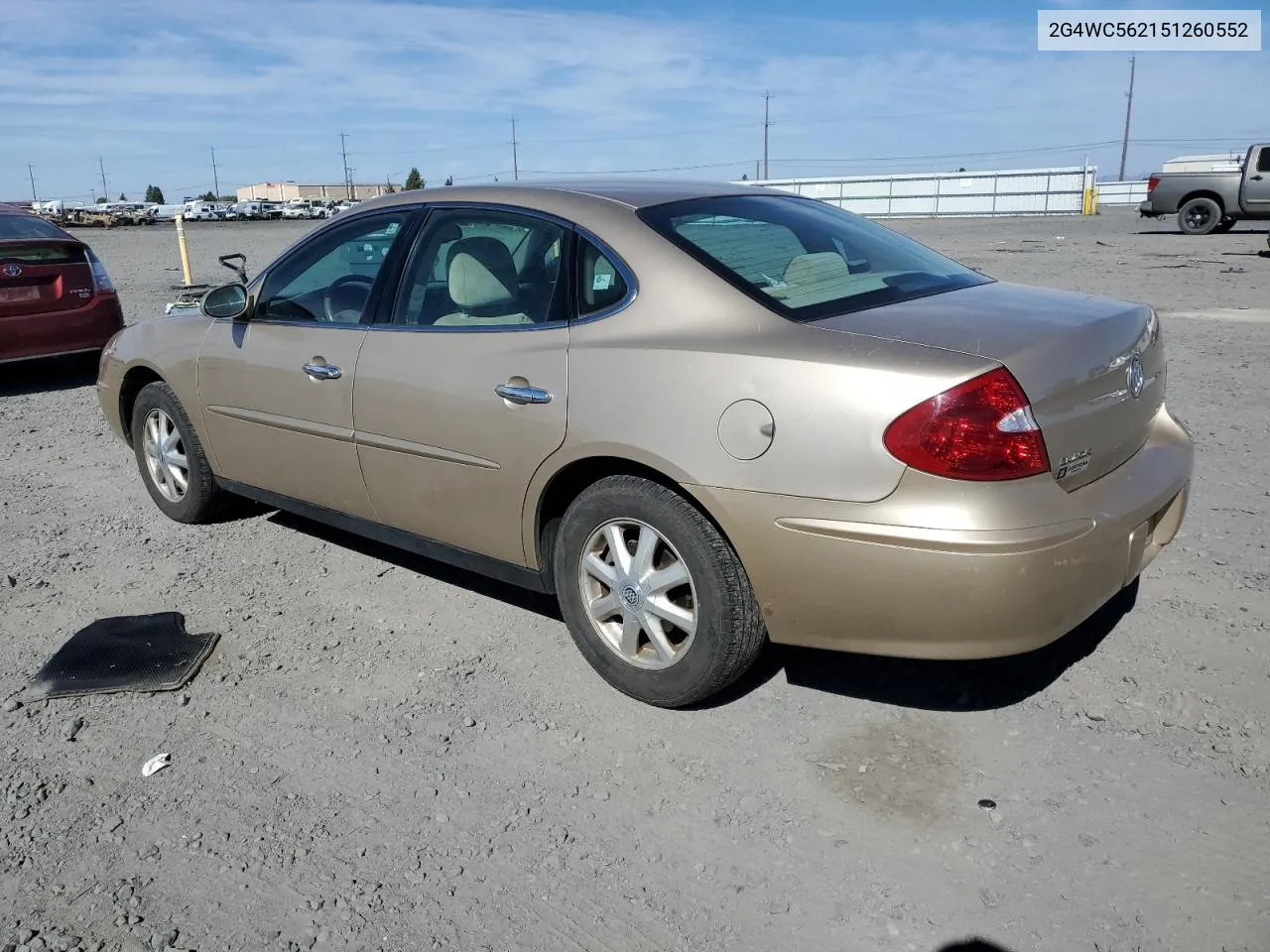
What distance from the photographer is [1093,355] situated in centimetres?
295

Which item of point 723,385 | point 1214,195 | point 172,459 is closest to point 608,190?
point 723,385

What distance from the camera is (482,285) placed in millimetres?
3707

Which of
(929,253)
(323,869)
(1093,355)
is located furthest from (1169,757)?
(323,869)

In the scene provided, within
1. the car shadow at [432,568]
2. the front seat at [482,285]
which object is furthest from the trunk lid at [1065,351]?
the car shadow at [432,568]

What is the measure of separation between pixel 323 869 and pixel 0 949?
0.70 metres

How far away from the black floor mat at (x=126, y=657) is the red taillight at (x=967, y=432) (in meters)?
2.56

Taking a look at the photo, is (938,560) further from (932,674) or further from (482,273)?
(482,273)

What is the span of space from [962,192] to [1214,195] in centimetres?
2271

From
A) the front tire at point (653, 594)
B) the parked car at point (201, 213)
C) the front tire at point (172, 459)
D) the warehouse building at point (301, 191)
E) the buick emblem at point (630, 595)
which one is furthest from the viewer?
the warehouse building at point (301, 191)

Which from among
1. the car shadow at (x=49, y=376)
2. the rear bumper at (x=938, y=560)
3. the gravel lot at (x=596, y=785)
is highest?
the rear bumper at (x=938, y=560)

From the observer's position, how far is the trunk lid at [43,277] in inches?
329

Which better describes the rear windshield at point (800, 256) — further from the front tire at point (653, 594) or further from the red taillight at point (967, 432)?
the front tire at point (653, 594)

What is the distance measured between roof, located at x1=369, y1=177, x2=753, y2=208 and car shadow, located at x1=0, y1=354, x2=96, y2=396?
6.49m

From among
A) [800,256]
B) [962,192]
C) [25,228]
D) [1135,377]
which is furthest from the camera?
[962,192]
